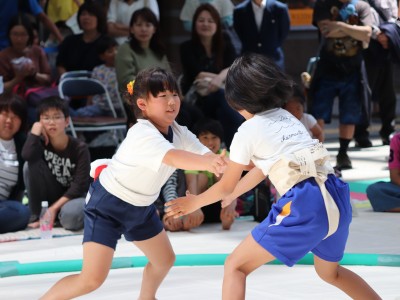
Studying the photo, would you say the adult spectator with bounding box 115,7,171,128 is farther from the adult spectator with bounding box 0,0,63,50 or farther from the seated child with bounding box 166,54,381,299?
the seated child with bounding box 166,54,381,299

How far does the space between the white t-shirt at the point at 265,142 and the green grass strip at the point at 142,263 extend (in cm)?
155

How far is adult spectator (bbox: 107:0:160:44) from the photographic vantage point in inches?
326

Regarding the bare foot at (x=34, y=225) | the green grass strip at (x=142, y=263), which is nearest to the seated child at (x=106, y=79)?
the bare foot at (x=34, y=225)

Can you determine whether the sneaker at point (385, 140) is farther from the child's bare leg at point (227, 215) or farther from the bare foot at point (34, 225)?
the bare foot at point (34, 225)

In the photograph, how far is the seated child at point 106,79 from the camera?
787 cm

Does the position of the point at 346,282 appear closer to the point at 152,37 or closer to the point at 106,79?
the point at 152,37

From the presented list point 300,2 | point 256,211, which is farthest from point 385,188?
point 300,2

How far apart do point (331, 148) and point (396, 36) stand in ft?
4.33

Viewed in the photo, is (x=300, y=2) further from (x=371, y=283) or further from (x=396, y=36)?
(x=371, y=283)

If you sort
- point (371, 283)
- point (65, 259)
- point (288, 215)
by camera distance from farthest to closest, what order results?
point (65, 259) → point (371, 283) → point (288, 215)

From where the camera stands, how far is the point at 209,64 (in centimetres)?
768

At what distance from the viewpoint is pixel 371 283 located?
4422 millimetres

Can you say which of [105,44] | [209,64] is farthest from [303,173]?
[105,44]

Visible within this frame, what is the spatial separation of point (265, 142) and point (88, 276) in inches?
33.3
